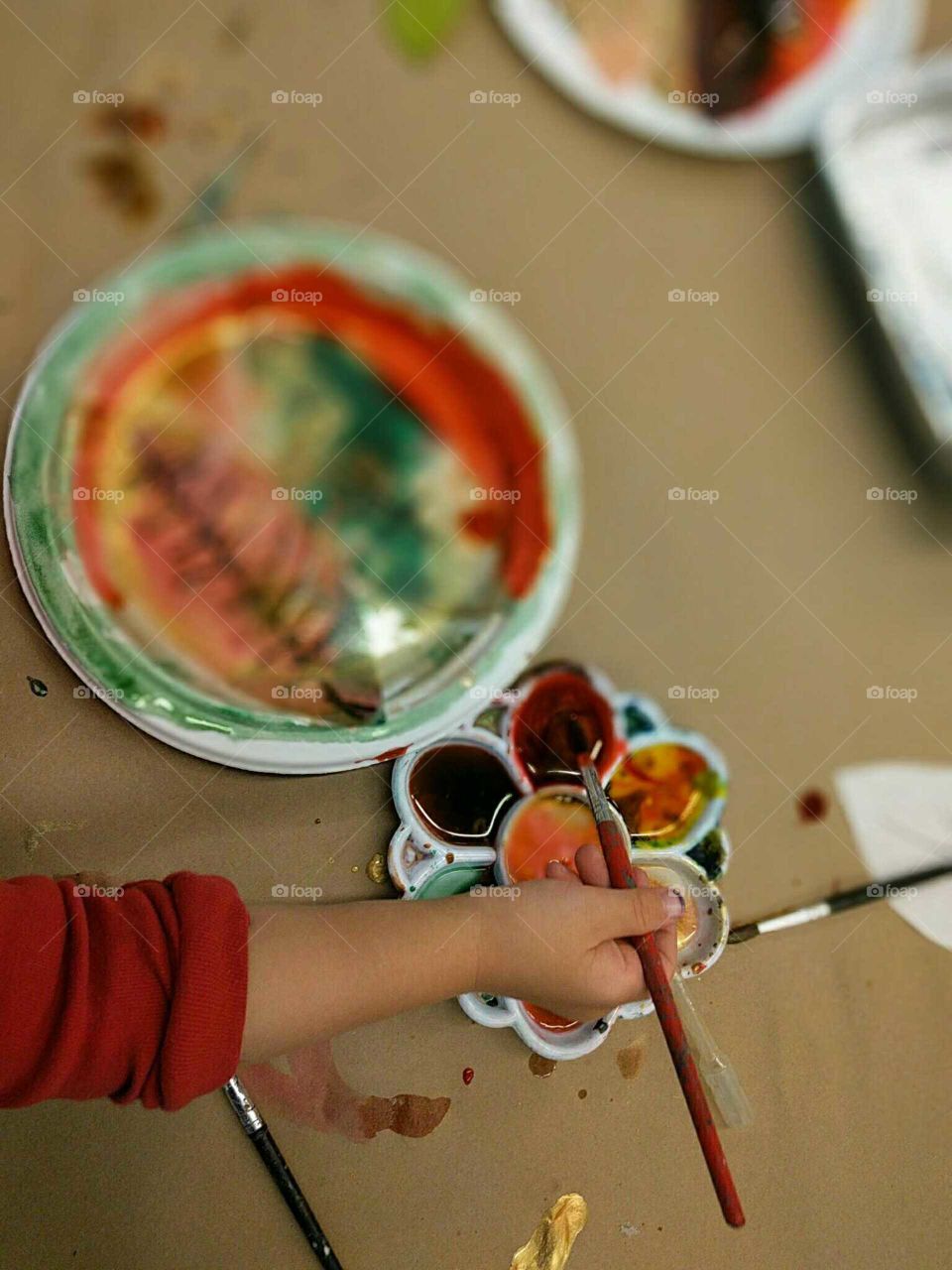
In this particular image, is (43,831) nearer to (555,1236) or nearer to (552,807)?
(552,807)

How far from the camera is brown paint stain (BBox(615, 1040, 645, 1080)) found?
680mm

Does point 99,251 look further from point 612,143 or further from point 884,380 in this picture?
point 884,380

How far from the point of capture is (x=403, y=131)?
0.72m

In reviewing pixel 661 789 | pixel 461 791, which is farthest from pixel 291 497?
pixel 661 789

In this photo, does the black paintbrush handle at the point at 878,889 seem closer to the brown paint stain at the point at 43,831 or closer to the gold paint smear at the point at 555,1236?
the gold paint smear at the point at 555,1236

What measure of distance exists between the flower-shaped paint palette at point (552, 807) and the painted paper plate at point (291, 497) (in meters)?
0.04

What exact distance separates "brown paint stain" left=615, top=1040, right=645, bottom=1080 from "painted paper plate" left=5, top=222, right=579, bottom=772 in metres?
0.30

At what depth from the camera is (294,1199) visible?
24.7 inches

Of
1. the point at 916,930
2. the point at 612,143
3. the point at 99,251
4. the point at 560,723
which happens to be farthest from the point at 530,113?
the point at 916,930

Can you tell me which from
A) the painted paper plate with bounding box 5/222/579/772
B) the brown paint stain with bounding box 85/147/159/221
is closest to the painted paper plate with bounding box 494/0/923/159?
the painted paper plate with bounding box 5/222/579/772

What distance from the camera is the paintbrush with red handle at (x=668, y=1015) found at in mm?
542

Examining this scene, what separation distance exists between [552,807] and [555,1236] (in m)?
0.33

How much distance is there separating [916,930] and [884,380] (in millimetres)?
482

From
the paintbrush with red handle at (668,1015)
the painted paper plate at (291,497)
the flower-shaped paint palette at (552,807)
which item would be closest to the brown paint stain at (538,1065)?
the flower-shaped paint palette at (552,807)
